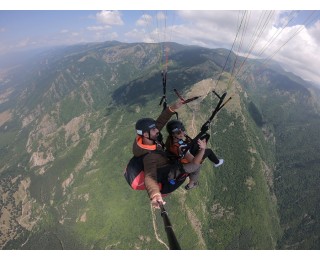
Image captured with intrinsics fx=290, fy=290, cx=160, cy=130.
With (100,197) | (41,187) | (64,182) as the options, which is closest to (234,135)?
(100,197)

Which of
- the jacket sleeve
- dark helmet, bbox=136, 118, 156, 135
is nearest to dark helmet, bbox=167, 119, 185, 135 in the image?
dark helmet, bbox=136, 118, 156, 135

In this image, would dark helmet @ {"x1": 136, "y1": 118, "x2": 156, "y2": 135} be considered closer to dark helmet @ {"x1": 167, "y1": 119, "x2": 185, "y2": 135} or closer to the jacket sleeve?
the jacket sleeve

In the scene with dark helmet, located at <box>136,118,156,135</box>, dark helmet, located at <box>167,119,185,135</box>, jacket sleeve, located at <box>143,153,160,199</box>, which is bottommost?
dark helmet, located at <box>167,119,185,135</box>

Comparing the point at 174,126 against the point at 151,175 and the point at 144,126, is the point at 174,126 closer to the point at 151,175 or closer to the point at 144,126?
the point at 144,126

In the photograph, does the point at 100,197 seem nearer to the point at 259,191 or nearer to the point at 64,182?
the point at 64,182

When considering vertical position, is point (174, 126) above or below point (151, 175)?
below

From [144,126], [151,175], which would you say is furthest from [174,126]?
[151,175]

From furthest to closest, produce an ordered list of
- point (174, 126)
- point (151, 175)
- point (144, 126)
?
point (174, 126) → point (144, 126) → point (151, 175)

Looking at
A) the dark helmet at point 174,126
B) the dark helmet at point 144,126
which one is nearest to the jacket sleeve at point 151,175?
the dark helmet at point 144,126
